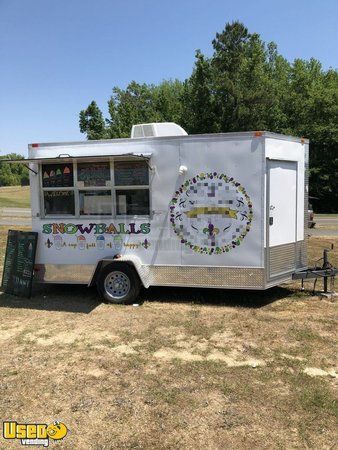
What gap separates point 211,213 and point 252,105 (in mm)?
25509

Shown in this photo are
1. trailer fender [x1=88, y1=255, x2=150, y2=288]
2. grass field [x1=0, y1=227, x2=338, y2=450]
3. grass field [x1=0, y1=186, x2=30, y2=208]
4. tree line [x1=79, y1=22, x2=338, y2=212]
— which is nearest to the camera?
grass field [x1=0, y1=227, x2=338, y2=450]

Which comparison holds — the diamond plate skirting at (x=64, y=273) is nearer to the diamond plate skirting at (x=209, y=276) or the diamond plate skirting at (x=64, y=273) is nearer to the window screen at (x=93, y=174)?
the diamond plate skirting at (x=209, y=276)

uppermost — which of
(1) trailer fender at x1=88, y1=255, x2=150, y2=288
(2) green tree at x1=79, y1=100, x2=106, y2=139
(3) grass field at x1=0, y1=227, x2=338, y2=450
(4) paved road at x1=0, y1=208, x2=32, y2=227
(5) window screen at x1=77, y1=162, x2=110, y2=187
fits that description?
(2) green tree at x1=79, y1=100, x2=106, y2=139

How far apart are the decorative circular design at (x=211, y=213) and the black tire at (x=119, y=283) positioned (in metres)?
1.02

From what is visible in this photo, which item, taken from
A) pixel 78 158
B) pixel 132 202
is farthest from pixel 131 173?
pixel 78 158

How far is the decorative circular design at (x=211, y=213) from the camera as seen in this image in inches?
254

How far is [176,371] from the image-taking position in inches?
176

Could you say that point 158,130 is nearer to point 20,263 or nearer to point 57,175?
point 57,175

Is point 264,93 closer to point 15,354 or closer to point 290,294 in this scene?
point 290,294

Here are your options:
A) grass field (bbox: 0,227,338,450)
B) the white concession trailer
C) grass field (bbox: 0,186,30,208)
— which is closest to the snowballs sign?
the white concession trailer

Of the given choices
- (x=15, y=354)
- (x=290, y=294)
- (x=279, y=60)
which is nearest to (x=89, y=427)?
(x=15, y=354)

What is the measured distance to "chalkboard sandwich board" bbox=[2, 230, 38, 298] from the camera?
7.25m

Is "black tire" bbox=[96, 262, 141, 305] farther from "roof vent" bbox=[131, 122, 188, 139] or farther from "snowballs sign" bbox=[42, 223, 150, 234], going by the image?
"roof vent" bbox=[131, 122, 188, 139]

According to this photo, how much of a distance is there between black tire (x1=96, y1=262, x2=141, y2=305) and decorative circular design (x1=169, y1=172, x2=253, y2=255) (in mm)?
1023
